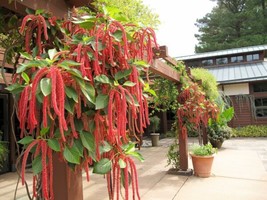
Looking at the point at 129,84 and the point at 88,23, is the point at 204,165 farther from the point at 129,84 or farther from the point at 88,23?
the point at 88,23

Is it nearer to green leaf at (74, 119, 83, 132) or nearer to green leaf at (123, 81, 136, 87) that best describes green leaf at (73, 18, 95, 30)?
green leaf at (123, 81, 136, 87)

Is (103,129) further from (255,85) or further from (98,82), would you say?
(255,85)

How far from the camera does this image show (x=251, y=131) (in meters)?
13.6

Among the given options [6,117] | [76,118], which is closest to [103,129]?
[76,118]

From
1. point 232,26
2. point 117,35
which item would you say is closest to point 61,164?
point 117,35

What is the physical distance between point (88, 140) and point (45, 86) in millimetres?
381

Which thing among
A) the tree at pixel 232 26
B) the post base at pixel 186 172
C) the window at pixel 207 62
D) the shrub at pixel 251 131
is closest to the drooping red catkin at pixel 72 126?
the post base at pixel 186 172

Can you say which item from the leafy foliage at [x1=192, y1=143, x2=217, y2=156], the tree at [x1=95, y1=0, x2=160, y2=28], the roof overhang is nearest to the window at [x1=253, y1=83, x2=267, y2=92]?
the roof overhang

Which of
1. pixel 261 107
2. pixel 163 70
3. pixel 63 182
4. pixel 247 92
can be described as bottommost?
pixel 63 182

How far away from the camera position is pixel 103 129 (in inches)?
58.0

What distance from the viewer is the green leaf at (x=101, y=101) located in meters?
1.26

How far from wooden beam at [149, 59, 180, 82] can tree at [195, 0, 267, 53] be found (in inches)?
773

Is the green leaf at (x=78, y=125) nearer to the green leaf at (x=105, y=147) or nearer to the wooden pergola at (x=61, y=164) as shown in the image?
the green leaf at (x=105, y=147)

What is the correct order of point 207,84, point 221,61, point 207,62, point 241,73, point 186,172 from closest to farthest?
point 186,172, point 207,84, point 241,73, point 221,61, point 207,62
